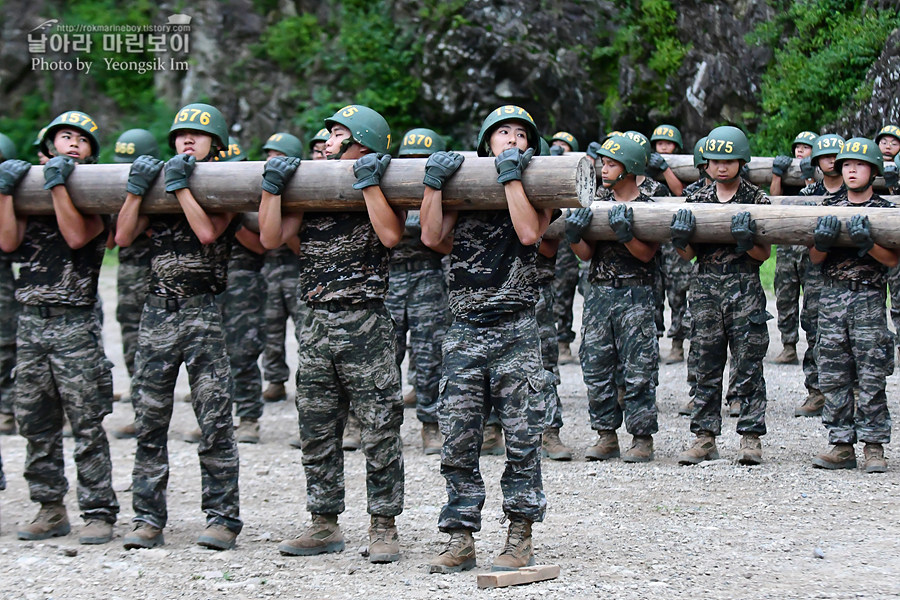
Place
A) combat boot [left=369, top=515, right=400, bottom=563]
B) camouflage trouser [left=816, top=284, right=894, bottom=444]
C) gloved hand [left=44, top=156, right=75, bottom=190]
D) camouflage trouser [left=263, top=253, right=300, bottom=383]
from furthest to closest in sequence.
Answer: camouflage trouser [left=263, top=253, right=300, bottom=383]
camouflage trouser [left=816, top=284, right=894, bottom=444]
gloved hand [left=44, top=156, right=75, bottom=190]
combat boot [left=369, top=515, right=400, bottom=563]

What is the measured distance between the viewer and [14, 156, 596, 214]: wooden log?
5.96 m

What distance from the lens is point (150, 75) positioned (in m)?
28.1

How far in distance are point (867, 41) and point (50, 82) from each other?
71.0 ft

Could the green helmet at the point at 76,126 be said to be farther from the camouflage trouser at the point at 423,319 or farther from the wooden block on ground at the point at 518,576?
the wooden block on ground at the point at 518,576

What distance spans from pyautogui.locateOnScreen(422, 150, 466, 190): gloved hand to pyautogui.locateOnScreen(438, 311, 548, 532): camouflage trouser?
846 mm

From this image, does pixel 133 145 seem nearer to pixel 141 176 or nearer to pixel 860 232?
pixel 141 176

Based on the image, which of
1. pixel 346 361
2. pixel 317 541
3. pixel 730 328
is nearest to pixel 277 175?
pixel 346 361

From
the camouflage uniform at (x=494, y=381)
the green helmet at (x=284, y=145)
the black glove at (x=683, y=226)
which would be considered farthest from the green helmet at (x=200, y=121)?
the black glove at (x=683, y=226)

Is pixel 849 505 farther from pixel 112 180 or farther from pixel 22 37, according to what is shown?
pixel 22 37

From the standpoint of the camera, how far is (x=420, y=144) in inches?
390

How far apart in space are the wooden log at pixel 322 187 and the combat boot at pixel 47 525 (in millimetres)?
2059

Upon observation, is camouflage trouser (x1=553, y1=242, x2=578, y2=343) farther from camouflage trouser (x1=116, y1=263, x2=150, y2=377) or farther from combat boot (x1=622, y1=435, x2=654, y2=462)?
camouflage trouser (x1=116, y1=263, x2=150, y2=377)

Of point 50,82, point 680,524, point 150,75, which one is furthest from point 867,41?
point 50,82

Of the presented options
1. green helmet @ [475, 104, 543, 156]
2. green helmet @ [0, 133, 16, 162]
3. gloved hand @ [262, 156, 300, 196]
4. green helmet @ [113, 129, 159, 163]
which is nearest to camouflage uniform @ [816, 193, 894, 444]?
green helmet @ [475, 104, 543, 156]
